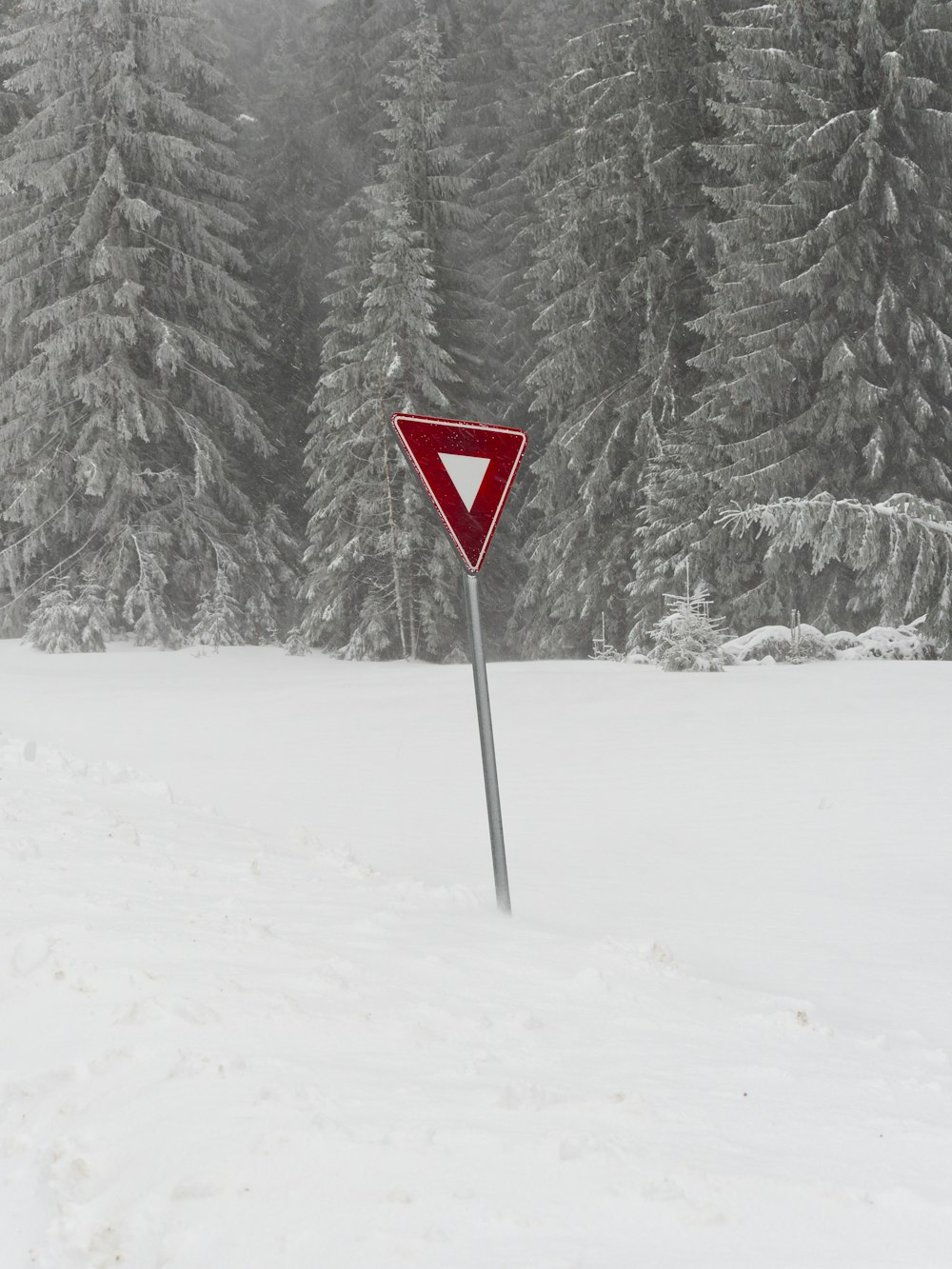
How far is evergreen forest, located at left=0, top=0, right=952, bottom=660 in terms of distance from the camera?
13.9 meters

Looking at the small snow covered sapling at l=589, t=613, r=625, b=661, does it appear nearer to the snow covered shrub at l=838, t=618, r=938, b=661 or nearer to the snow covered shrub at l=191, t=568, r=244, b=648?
the snow covered shrub at l=838, t=618, r=938, b=661

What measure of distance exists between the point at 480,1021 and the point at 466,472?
7.26 ft

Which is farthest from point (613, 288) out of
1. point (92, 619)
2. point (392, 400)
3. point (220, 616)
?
point (92, 619)

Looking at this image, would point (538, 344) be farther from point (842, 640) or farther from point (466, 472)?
point (466, 472)

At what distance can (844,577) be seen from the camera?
14195 millimetres

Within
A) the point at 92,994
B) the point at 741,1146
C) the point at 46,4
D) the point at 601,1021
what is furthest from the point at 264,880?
the point at 46,4

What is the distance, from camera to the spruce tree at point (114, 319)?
58.3ft

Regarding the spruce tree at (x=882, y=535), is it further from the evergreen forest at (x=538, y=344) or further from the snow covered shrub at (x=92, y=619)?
the snow covered shrub at (x=92, y=619)

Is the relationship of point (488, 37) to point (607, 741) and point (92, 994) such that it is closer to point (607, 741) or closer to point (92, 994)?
point (607, 741)

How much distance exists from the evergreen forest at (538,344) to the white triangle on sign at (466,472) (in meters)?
8.22

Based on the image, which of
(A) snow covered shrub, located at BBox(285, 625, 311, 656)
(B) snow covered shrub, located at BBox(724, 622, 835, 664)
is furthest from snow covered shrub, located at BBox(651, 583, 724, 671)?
(A) snow covered shrub, located at BBox(285, 625, 311, 656)

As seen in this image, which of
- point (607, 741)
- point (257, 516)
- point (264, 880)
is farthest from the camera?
point (257, 516)

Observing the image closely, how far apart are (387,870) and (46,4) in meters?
18.9

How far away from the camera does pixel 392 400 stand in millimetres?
17672
